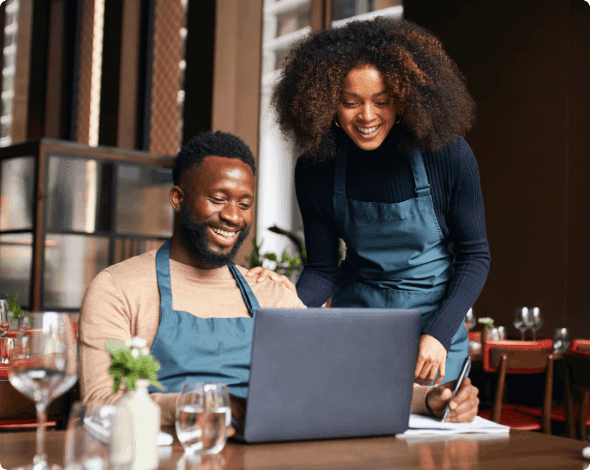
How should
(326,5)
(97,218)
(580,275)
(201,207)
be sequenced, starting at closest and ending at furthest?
(201,207) < (580,275) < (97,218) < (326,5)

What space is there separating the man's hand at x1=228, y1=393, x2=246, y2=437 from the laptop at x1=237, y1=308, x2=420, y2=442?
0.12ft

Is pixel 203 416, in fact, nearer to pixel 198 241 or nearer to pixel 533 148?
pixel 198 241

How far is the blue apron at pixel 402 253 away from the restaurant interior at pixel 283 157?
1.22 m

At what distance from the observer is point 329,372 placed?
101 centimetres

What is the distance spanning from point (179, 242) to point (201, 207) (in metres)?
0.11

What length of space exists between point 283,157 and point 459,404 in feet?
14.1

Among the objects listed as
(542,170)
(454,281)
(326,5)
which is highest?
(326,5)

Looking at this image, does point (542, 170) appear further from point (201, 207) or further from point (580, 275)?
point (201, 207)

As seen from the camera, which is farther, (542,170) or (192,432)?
(542,170)

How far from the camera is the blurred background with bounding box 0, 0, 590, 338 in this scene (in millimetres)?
4133

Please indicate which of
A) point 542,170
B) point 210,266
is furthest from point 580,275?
point 210,266

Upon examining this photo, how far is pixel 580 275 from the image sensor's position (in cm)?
405

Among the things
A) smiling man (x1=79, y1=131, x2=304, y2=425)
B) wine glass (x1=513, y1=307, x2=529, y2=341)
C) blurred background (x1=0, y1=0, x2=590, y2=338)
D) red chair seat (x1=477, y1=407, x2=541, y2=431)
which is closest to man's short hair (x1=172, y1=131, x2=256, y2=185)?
smiling man (x1=79, y1=131, x2=304, y2=425)

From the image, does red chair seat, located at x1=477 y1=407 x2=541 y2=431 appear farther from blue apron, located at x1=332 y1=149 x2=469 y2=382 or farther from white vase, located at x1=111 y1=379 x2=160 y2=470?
white vase, located at x1=111 y1=379 x2=160 y2=470
